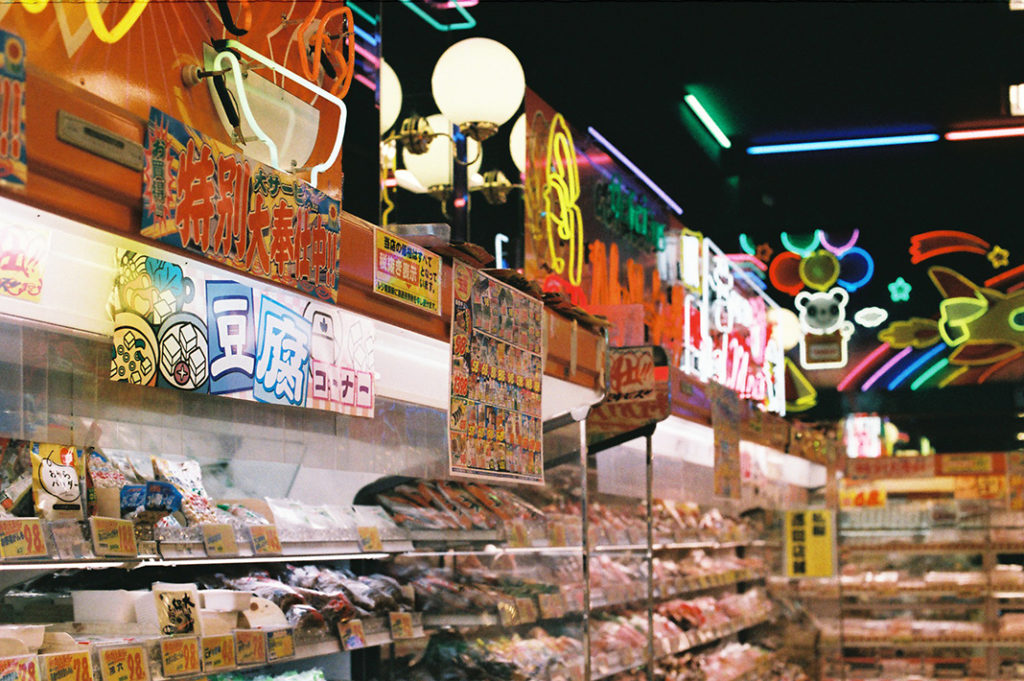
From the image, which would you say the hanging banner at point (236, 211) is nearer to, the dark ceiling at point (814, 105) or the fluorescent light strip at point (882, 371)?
the dark ceiling at point (814, 105)

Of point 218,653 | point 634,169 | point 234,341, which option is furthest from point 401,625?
point 634,169

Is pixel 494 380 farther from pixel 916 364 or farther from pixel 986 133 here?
pixel 916 364

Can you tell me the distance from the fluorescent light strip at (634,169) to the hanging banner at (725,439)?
2618 mm

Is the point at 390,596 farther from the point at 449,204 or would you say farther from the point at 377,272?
the point at 449,204

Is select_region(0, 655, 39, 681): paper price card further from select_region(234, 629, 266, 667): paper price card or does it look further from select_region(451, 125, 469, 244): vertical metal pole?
select_region(451, 125, 469, 244): vertical metal pole

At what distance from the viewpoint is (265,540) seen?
284cm

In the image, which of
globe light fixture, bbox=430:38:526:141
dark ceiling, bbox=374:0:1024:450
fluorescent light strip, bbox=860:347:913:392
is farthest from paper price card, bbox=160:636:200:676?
fluorescent light strip, bbox=860:347:913:392

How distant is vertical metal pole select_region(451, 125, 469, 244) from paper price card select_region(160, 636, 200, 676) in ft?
11.5

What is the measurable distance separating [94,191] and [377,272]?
1.13 metres

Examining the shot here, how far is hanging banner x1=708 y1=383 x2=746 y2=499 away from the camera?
6.65 meters

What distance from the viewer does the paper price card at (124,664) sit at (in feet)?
7.39

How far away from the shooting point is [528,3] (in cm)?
789

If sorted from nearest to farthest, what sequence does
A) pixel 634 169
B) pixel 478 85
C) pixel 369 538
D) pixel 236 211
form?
1. pixel 236 211
2. pixel 369 538
3. pixel 478 85
4. pixel 634 169

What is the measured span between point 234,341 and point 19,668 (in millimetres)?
844
